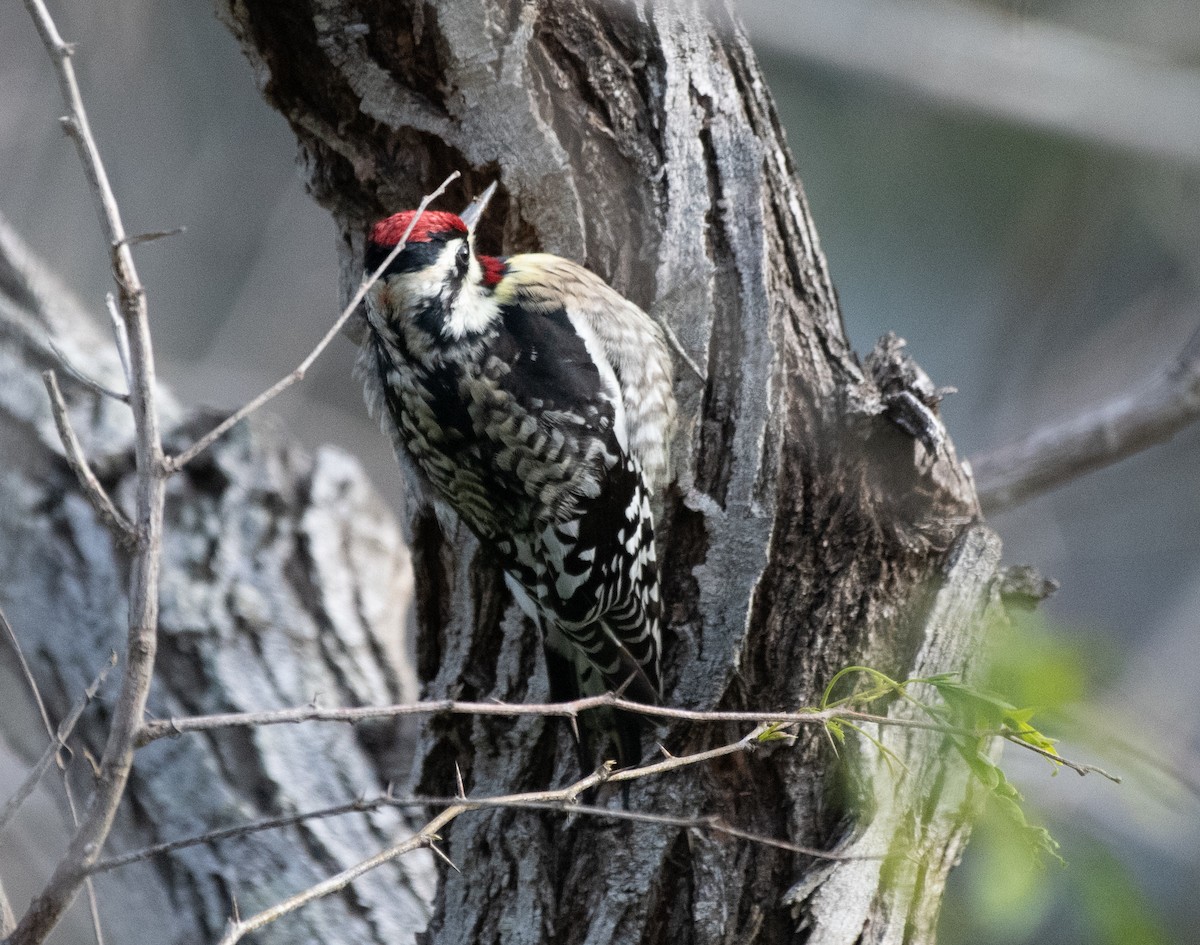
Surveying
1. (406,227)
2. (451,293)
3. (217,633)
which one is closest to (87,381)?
(406,227)

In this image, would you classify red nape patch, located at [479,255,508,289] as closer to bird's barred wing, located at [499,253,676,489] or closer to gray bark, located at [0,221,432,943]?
bird's barred wing, located at [499,253,676,489]

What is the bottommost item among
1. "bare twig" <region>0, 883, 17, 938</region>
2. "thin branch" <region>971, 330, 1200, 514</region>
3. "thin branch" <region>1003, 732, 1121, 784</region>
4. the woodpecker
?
"bare twig" <region>0, 883, 17, 938</region>

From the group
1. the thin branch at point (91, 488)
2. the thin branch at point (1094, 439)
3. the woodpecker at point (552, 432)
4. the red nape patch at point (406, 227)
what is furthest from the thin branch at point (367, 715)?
the thin branch at point (1094, 439)

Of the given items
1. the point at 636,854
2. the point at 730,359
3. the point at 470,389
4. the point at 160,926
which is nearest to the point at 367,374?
the point at 470,389

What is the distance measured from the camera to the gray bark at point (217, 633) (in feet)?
10.3

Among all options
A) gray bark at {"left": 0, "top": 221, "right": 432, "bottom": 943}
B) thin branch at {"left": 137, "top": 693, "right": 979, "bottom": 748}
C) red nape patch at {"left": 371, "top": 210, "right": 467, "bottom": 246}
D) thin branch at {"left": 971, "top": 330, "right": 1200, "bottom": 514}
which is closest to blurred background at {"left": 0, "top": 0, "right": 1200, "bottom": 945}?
gray bark at {"left": 0, "top": 221, "right": 432, "bottom": 943}

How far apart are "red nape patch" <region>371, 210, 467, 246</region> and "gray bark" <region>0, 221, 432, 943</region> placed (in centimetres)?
143

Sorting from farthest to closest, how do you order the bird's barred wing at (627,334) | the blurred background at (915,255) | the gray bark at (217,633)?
1. the blurred background at (915,255)
2. the gray bark at (217,633)
3. the bird's barred wing at (627,334)

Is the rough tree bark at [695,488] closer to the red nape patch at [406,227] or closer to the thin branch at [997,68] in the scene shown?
the red nape patch at [406,227]

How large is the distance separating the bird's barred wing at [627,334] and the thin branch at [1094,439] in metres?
1.15

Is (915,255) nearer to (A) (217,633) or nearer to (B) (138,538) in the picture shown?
(A) (217,633)

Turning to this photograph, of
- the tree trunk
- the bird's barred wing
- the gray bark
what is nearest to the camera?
the tree trunk

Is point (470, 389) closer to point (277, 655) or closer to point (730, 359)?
point (730, 359)

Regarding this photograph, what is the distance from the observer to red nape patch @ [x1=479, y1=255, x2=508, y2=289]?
254 centimetres
